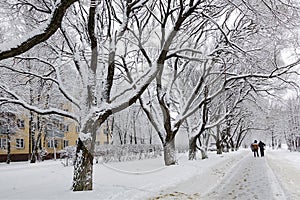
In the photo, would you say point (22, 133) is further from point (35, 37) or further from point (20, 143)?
point (35, 37)

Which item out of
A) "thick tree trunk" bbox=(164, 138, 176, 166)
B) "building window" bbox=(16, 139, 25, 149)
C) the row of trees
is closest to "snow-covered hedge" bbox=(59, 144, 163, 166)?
the row of trees

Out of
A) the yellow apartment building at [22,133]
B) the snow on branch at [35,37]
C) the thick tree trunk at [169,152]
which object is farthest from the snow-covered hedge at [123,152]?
the snow on branch at [35,37]

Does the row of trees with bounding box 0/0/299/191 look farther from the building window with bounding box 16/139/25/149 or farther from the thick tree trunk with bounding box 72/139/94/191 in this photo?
the building window with bounding box 16/139/25/149

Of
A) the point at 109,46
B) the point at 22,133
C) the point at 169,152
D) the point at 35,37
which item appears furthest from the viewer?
the point at 22,133

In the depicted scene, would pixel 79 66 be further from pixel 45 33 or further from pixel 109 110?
pixel 45 33

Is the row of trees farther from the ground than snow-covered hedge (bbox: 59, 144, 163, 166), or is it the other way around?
the row of trees

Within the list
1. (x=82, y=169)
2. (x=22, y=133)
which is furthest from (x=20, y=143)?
(x=82, y=169)

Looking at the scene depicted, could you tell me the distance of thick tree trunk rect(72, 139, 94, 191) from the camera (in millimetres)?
9328

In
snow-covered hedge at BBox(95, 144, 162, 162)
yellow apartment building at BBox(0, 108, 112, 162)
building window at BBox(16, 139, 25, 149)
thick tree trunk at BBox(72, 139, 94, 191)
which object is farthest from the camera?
building window at BBox(16, 139, 25, 149)

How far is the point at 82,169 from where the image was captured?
9406 millimetres

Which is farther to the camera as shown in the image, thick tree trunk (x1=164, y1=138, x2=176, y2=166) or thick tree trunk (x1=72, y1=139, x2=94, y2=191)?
thick tree trunk (x1=164, y1=138, x2=176, y2=166)

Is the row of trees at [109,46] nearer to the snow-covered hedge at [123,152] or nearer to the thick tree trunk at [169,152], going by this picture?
the thick tree trunk at [169,152]

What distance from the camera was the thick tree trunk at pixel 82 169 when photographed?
9.33m

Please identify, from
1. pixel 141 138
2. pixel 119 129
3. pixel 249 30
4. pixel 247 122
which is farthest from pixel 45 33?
pixel 141 138
